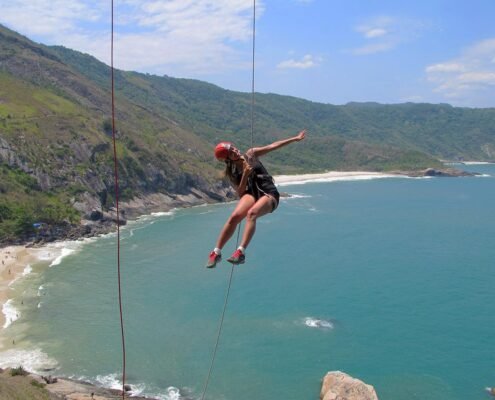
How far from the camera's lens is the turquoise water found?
1177 inches

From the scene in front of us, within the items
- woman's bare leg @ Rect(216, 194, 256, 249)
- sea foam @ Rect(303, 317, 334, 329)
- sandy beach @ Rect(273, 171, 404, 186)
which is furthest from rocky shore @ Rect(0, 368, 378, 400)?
sandy beach @ Rect(273, 171, 404, 186)

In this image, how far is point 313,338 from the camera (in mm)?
34562

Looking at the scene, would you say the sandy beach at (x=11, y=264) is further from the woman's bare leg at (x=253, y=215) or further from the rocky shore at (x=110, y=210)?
the woman's bare leg at (x=253, y=215)

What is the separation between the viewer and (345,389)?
82.7 feet

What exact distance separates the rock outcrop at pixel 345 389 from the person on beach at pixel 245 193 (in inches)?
765

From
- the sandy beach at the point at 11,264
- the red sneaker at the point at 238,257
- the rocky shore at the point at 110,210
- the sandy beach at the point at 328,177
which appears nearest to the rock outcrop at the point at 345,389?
the red sneaker at the point at 238,257

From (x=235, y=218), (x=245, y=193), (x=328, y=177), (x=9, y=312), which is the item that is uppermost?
(x=245, y=193)

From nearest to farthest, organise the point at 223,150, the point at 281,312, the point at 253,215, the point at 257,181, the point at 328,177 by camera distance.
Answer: the point at 253,215 → the point at 223,150 → the point at 257,181 → the point at 281,312 → the point at 328,177

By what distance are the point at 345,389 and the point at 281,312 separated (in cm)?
1438

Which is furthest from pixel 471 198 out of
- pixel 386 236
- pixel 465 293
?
pixel 465 293

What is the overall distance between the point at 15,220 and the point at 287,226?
36.1 meters

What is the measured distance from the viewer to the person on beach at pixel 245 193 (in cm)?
781

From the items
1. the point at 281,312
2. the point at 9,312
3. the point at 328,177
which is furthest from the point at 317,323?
the point at 328,177

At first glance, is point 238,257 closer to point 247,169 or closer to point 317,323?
point 247,169
